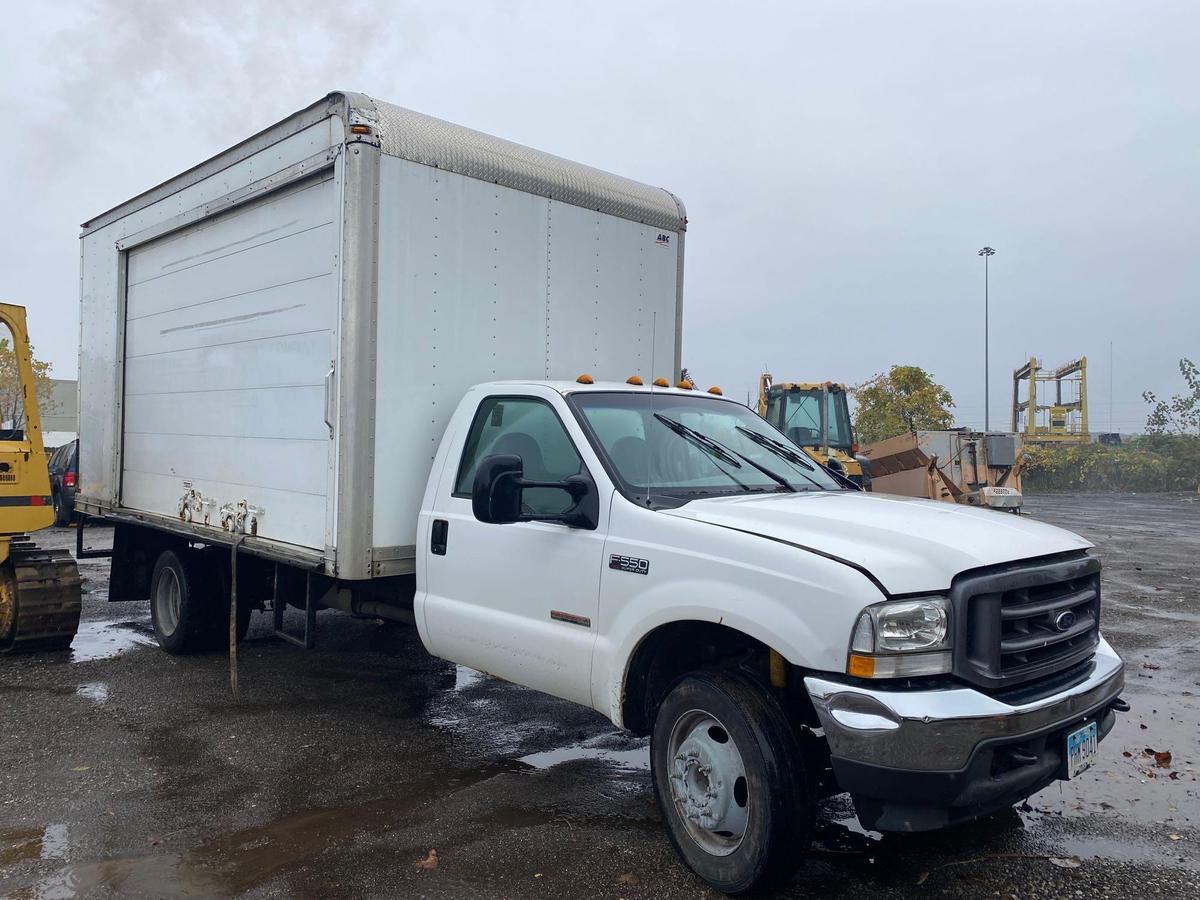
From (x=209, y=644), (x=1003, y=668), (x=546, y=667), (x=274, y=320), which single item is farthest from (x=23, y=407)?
(x=1003, y=668)

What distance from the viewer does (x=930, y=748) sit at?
3166 mm

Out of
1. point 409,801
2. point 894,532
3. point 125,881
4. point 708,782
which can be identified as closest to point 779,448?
point 894,532

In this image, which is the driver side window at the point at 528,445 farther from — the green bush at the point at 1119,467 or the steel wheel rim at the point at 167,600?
the green bush at the point at 1119,467

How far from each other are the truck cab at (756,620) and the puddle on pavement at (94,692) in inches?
115

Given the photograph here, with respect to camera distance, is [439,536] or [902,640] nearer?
[902,640]

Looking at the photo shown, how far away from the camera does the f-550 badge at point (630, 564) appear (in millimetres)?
4004

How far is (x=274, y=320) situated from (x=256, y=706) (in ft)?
8.36

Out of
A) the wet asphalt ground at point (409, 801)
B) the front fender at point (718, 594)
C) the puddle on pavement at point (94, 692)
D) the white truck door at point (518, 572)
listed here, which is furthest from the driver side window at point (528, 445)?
the puddle on pavement at point (94, 692)

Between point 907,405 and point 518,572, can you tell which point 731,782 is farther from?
point 907,405

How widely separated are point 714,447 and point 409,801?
2306 mm

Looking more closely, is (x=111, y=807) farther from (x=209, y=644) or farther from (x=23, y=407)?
(x=23, y=407)

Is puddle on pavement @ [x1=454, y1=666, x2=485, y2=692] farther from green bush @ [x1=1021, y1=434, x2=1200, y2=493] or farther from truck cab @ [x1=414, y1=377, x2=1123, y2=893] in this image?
green bush @ [x1=1021, y1=434, x2=1200, y2=493]

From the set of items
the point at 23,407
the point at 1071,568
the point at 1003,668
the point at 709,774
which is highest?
the point at 23,407

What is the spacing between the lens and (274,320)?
19.6 ft
